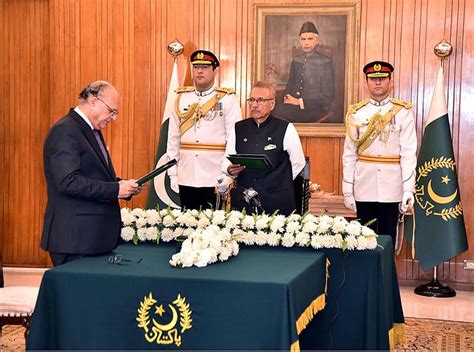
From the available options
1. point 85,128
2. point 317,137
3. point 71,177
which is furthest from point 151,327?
point 317,137

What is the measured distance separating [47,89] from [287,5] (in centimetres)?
265

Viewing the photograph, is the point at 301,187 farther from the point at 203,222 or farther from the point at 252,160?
the point at 203,222

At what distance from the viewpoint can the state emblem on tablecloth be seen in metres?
3.02

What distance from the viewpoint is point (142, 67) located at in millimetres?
7438

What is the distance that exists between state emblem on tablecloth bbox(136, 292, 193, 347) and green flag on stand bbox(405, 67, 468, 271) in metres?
3.98

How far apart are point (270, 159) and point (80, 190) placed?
1.90 m

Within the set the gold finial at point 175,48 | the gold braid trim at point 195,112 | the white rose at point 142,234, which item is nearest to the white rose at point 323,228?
the white rose at point 142,234

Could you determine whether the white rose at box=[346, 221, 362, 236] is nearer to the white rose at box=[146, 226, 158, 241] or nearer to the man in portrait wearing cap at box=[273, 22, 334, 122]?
the white rose at box=[146, 226, 158, 241]

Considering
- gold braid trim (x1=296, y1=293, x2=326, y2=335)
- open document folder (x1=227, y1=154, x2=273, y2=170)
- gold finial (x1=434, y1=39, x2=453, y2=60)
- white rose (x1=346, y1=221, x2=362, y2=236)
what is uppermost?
gold finial (x1=434, y1=39, x2=453, y2=60)

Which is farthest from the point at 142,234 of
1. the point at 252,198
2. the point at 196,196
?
the point at 196,196

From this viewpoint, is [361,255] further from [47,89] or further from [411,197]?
[47,89]

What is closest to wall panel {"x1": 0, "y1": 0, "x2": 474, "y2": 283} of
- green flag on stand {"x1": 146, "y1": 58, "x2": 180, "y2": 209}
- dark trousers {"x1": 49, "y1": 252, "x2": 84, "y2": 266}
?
green flag on stand {"x1": 146, "y1": 58, "x2": 180, "y2": 209}

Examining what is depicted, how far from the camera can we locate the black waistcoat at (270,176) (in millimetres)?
5074

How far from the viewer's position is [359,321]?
3.95m
